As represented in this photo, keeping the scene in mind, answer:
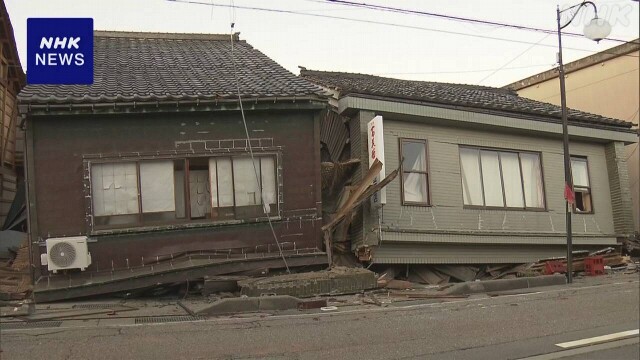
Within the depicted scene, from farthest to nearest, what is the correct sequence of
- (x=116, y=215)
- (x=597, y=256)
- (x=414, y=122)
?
(x=597, y=256) → (x=414, y=122) → (x=116, y=215)

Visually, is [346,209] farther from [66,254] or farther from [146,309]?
[66,254]

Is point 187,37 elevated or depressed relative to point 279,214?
elevated

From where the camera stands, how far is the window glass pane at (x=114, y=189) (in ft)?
33.2

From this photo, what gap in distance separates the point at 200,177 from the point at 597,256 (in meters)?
9.60

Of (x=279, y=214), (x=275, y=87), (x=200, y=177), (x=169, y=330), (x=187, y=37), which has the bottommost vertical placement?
(x=169, y=330)

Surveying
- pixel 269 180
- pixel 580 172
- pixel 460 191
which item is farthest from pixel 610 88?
pixel 269 180

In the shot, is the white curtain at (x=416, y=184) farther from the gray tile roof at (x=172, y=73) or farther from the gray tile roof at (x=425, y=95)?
the gray tile roof at (x=172, y=73)

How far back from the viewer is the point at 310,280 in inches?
380

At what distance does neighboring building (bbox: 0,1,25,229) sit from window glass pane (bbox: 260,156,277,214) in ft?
25.9

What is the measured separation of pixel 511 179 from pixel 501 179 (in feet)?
1.06

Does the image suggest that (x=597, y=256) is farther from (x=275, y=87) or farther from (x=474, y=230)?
(x=275, y=87)

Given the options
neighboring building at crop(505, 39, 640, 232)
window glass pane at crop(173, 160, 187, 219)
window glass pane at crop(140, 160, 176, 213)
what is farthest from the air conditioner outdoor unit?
neighboring building at crop(505, 39, 640, 232)

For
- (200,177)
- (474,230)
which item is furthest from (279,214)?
(474,230)

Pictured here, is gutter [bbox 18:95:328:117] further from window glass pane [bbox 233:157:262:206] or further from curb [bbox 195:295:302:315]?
curb [bbox 195:295:302:315]
